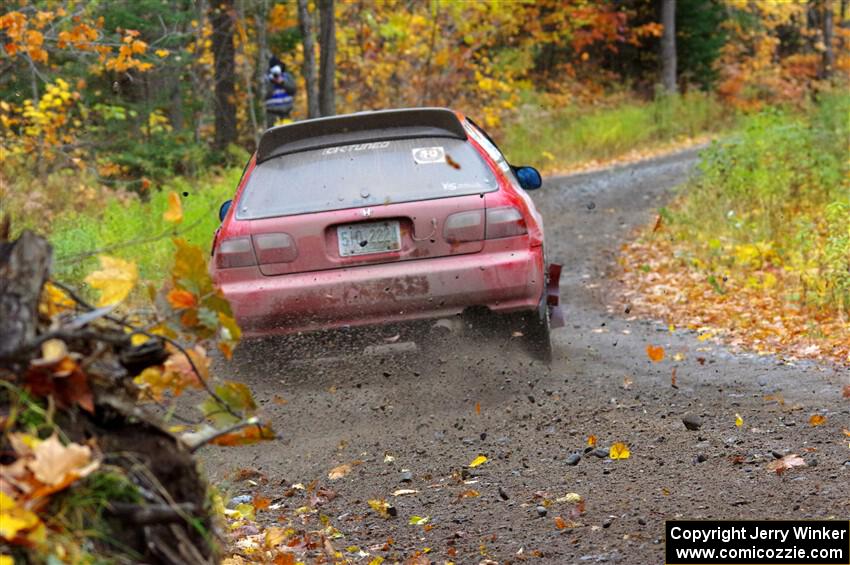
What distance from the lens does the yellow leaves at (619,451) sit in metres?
5.62

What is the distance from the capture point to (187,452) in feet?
8.63

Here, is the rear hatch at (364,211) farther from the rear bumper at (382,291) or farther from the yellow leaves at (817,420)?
the yellow leaves at (817,420)

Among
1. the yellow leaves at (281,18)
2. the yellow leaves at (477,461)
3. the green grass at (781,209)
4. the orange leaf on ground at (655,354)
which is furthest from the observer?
the yellow leaves at (281,18)

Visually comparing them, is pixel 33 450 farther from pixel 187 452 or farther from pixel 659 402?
pixel 659 402

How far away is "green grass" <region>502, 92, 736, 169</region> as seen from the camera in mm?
27109

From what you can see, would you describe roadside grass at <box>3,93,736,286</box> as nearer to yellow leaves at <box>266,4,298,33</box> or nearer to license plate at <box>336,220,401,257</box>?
license plate at <box>336,220,401,257</box>

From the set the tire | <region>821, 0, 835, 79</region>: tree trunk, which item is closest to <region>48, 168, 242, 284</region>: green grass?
the tire

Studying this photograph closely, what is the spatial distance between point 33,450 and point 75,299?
0.45 metres

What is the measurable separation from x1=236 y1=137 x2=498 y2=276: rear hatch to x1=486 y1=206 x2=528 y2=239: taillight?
0.05 m

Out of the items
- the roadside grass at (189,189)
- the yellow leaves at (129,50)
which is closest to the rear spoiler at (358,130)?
the roadside grass at (189,189)

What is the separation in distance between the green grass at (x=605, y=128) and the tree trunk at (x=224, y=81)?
20.9 feet

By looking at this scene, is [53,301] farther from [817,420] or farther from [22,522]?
[817,420]

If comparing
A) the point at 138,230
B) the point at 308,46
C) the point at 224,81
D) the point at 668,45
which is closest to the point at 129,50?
the point at 138,230

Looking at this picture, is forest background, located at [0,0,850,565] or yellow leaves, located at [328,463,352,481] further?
yellow leaves, located at [328,463,352,481]
